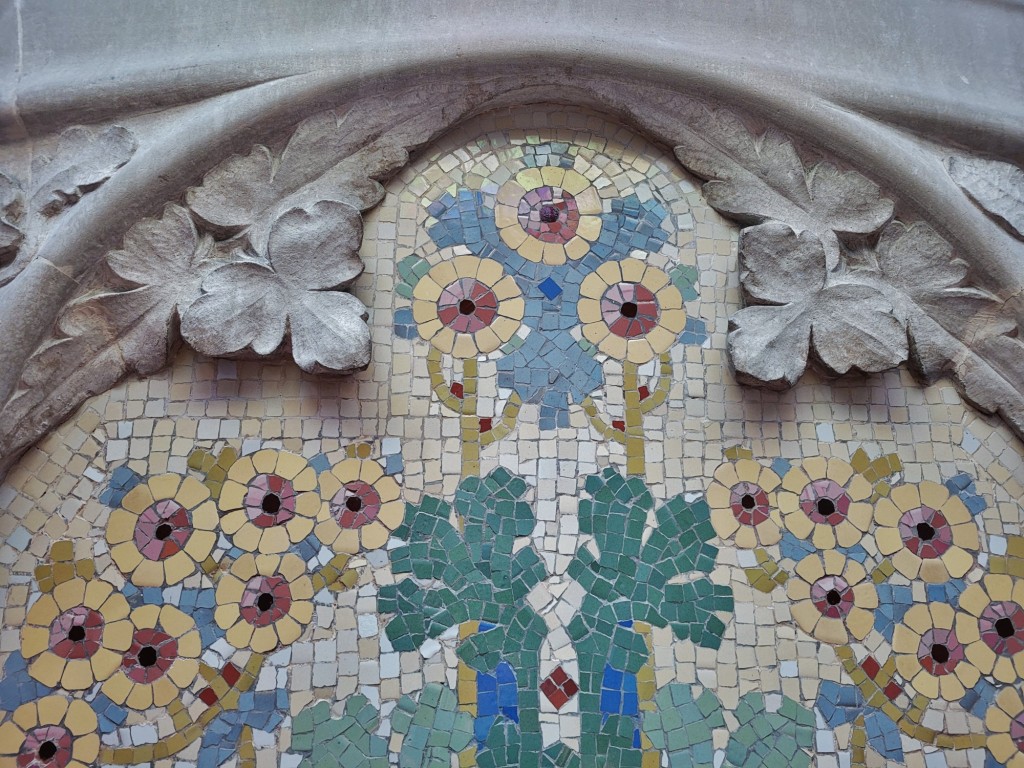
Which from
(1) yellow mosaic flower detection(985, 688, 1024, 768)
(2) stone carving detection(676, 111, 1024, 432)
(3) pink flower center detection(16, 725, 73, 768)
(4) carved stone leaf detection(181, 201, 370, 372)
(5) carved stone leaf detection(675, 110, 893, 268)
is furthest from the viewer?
(5) carved stone leaf detection(675, 110, 893, 268)

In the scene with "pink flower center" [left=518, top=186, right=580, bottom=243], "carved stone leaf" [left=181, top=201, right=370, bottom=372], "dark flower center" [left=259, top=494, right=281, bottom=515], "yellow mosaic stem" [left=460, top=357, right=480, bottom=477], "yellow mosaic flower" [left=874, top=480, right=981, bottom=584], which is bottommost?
"dark flower center" [left=259, top=494, right=281, bottom=515]

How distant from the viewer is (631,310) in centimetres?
270

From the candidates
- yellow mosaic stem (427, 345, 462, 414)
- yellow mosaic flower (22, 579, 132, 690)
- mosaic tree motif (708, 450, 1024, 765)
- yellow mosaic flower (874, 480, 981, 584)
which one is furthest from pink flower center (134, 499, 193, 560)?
yellow mosaic flower (874, 480, 981, 584)

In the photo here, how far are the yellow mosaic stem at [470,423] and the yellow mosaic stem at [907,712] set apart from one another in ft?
3.01

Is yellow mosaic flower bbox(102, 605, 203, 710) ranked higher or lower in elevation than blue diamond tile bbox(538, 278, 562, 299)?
lower

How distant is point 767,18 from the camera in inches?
111

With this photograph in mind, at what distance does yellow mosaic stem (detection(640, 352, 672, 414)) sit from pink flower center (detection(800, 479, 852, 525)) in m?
0.39

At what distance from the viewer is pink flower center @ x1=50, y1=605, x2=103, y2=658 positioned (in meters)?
2.38

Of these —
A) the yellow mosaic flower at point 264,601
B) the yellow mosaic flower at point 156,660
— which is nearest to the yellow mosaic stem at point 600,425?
the yellow mosaic flower at point 264,601

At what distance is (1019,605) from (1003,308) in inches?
27.8

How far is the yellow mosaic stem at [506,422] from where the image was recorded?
2.56m

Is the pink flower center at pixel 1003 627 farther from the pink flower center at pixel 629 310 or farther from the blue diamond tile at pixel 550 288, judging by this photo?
the blue diamond tile at pixel 550 288

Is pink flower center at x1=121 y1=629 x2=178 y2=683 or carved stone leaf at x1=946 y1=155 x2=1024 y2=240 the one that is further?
carved stone leaf at x1=946 y1=155 x2=1024 y2=240

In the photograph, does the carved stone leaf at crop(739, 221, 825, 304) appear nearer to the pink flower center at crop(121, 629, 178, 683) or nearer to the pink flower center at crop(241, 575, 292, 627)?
the pink flower center at crop(241, 575, 292, 627)
